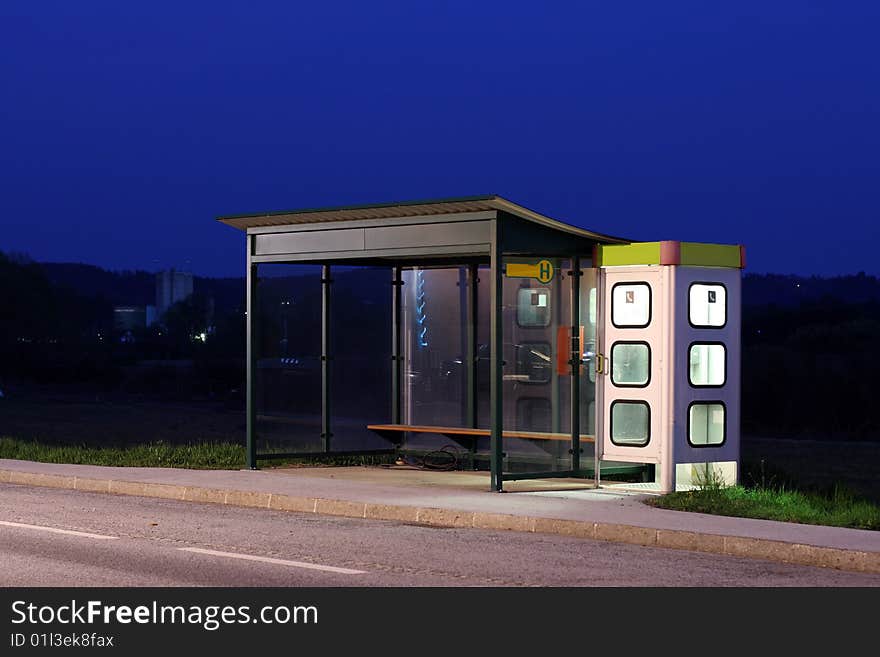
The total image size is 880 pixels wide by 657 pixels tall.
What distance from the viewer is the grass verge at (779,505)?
41.8 ft

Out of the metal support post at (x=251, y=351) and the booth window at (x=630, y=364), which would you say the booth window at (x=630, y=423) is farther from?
the metal support post at (x=251, y=351)

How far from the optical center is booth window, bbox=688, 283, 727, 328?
1522 cm

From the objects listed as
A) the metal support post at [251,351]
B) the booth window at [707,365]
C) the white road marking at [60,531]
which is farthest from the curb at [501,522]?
the booth window at [707,365]

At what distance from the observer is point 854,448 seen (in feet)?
109

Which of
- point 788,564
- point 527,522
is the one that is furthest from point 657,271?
point 788,564

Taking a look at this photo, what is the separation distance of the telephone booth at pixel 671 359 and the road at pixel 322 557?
3074 millimetres

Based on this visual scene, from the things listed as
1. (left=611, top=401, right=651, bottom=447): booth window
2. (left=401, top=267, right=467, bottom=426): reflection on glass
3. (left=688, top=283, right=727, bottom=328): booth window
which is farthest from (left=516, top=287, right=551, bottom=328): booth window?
(left=401, top=267, right=467, bottom=426): reflection on glass

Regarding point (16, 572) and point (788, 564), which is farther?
point (788, 564)

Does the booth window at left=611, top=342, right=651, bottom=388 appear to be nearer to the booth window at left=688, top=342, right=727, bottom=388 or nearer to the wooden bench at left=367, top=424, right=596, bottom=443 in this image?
the booth window at left=688, top=342, right=727, bottom=388

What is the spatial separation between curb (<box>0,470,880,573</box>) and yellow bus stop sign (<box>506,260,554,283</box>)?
3.35m

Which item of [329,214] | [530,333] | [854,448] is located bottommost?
[854,448]

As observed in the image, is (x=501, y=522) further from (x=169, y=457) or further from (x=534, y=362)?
(x=169, y=457)
